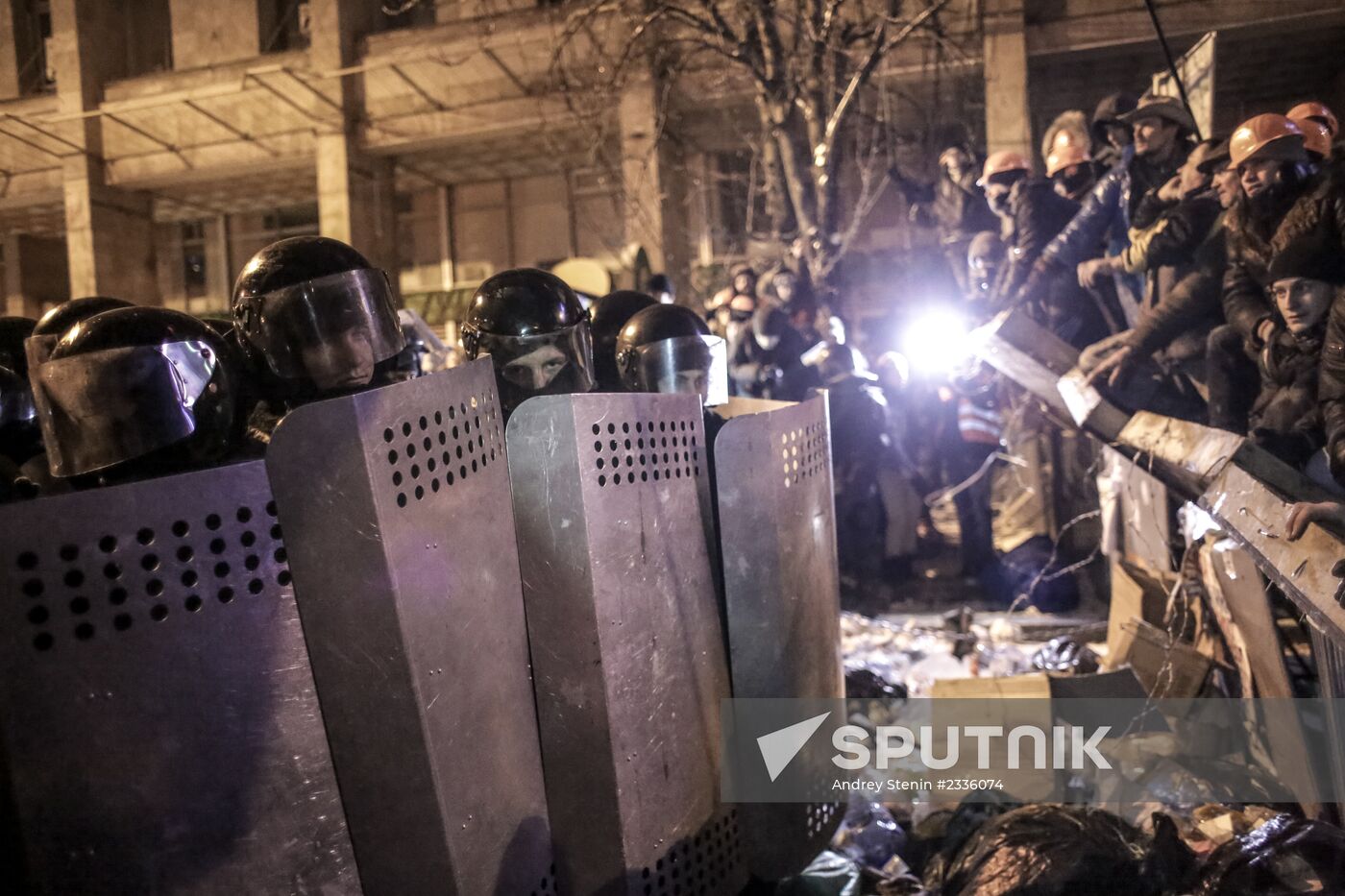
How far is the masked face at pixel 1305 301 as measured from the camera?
3166 mm

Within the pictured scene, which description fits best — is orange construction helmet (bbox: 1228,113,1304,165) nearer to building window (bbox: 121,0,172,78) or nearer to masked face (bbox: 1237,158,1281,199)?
masked face (bbox: 1237,158,1281,199)

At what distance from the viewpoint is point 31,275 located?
21.1 feet

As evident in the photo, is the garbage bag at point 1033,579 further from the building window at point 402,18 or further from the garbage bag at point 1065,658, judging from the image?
the building window at point 402,18

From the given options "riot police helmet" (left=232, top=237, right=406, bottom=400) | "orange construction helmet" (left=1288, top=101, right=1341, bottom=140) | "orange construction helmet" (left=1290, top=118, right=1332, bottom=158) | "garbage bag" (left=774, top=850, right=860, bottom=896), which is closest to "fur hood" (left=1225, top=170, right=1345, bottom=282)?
"orange construction helmet" (left=1290, top=118, right=1332, bottom=158)

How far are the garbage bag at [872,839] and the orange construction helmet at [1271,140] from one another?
323cm

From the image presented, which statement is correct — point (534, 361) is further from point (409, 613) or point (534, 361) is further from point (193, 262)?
point (193, 262)

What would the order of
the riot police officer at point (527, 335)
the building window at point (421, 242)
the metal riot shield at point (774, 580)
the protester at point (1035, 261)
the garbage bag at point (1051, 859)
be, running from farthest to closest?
the building window at point (421, 242) → the protester at point (1035, 261) → the riot police officer at point (527, 335) → the metal riot shield at point (774, 580) → the garbage bag at point (1051, 859)

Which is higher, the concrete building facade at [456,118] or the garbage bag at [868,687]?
the concrete building facade at [456,118]

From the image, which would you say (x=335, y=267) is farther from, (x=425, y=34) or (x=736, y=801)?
(x=425, y=34)

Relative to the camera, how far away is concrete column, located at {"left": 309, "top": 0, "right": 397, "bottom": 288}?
1291 centimetres

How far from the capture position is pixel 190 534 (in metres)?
1.55

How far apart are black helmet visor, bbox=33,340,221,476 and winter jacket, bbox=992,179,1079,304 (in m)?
5.40

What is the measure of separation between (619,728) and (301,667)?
85 cm

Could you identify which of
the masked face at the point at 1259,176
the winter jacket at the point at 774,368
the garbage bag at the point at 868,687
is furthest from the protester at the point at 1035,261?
the garbage bag at the point at 868,687
